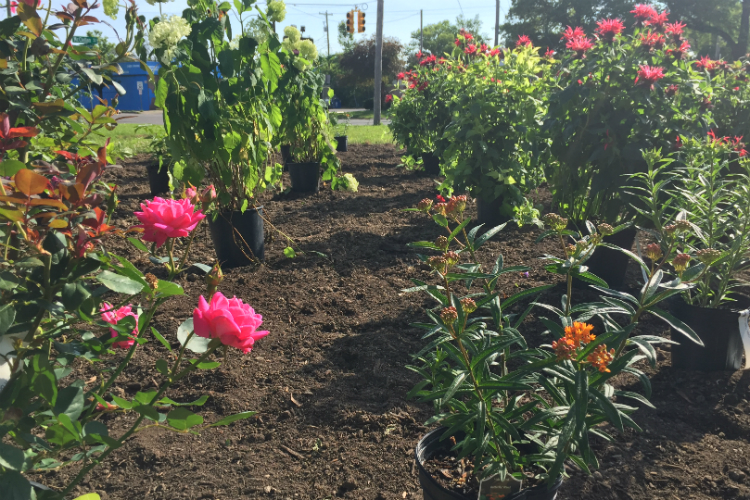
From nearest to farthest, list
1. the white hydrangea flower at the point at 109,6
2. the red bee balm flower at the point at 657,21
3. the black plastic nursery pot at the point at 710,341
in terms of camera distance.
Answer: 1. the white hydrangea flower at the point at 109,6
2. the black plastic nursery pot at the point at 710,341
3. the red bee balm flower at the point at 657,21

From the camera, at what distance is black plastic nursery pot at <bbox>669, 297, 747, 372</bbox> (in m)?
2.11

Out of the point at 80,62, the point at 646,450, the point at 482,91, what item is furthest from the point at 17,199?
the point at 482,91

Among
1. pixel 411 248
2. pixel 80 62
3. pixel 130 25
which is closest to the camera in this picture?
pixel 130 25

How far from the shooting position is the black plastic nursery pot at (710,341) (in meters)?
2.11

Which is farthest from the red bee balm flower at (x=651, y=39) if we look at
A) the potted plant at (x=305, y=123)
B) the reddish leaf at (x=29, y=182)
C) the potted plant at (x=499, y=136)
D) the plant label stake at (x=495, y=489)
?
the reddish leaf at (x=29, y=182)

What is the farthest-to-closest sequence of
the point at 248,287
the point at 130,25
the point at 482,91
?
the point at 482,91
the point at 248,287
the point at 130,25

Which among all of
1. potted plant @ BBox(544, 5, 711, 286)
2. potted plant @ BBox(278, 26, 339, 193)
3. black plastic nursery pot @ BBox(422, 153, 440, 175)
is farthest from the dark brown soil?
black plastic nursery pot @ BBox(422, 153, 440, 175)

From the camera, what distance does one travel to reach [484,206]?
421 cm

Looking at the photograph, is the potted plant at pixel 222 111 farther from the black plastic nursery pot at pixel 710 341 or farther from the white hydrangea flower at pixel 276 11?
the black plastic nursery pot at pixel 710 341

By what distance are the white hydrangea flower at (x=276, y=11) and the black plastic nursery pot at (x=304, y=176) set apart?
2.23 m

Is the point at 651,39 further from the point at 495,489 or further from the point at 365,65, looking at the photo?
the point at 365,65

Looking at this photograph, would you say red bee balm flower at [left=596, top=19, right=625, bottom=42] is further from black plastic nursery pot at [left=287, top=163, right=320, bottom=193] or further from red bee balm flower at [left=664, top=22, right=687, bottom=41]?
black plastic nursery pot at [left=287, top=163, right=320, bottom=193]

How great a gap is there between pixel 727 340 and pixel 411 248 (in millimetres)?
2037

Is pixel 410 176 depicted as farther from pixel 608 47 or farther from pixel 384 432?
pixel 384 432
